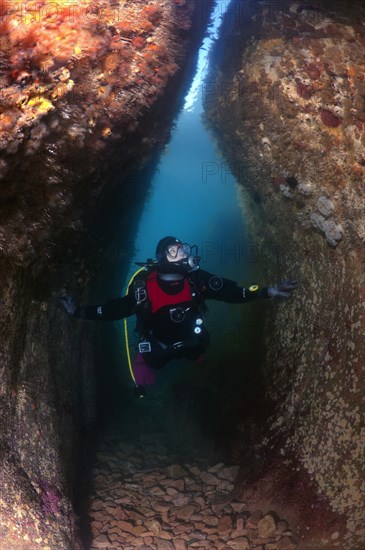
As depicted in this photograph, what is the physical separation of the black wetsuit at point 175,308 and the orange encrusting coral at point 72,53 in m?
3.05

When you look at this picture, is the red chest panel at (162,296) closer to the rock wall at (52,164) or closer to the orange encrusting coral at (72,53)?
the rock wall at (52,164)

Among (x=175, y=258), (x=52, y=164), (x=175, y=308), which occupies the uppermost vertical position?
(x=52, y=164)

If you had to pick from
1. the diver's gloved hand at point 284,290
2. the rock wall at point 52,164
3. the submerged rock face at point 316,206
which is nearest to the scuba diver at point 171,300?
the diver's gloved hand at point 284,290

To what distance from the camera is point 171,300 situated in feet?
19.7

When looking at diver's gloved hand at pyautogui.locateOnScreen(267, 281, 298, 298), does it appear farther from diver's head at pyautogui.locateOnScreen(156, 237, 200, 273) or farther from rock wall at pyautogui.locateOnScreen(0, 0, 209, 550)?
rock wall at pyautogui.locateOnScreen(0, 0, 209, 550)

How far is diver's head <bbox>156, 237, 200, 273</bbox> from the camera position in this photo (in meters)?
5.78

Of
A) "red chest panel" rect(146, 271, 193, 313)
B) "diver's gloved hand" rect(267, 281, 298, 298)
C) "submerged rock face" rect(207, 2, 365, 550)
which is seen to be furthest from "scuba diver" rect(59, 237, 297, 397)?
"submerged rock face" rect(207, 2, 365, 550)

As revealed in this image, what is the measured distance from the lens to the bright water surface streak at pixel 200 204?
964 cm

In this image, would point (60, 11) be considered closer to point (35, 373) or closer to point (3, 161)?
point (3, 161)

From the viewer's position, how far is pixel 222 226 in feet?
69.1

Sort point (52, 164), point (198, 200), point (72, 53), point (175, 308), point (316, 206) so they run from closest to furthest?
point (72, 53) < point (52, 164) < point (316, 206) < point (175, 308) < point (198, 200)

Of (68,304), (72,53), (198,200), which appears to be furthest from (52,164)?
(198,200)

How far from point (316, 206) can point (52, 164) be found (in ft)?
10.5

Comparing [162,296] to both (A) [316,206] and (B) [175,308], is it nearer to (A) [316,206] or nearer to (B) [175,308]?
(B) [175,308]
